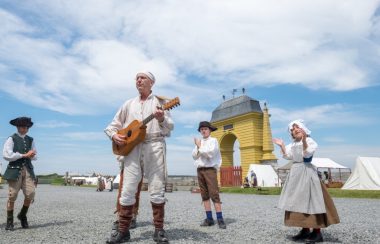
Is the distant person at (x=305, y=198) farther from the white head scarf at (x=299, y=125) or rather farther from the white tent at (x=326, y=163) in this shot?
the white tent at (x=326, y=163)

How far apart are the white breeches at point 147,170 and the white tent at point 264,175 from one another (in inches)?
867

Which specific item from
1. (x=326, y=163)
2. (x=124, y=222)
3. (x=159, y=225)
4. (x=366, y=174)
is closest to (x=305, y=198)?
(x=159, y=225)

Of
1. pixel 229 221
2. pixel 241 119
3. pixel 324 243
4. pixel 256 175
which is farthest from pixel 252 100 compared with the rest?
pixel 324 243

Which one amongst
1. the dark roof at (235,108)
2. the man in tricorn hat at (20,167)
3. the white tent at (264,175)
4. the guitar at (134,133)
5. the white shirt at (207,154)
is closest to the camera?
the guitar at (134,133)

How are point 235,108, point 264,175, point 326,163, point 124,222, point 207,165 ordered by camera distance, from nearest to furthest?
point 124,222
point 207,165
point 326,163
point 264,175
point 235,108

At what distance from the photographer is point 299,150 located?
505 centimetres

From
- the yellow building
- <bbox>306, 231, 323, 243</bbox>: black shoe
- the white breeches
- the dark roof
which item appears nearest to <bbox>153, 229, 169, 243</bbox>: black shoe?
the white breeches

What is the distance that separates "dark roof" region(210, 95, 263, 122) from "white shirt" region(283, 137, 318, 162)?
2348cm

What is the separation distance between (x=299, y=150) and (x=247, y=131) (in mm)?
23900

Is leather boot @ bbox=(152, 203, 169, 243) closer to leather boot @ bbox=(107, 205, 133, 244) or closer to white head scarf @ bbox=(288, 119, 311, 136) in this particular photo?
leather boot @ bbox=(107, 205, 133, 244)

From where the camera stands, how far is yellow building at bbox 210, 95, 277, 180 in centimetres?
2794

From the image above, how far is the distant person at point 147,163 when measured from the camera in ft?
14.5

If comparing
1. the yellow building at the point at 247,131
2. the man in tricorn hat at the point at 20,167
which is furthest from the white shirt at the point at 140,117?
the yellow building at the point at 247,131

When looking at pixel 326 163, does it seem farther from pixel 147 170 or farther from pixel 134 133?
pixel 134 133
